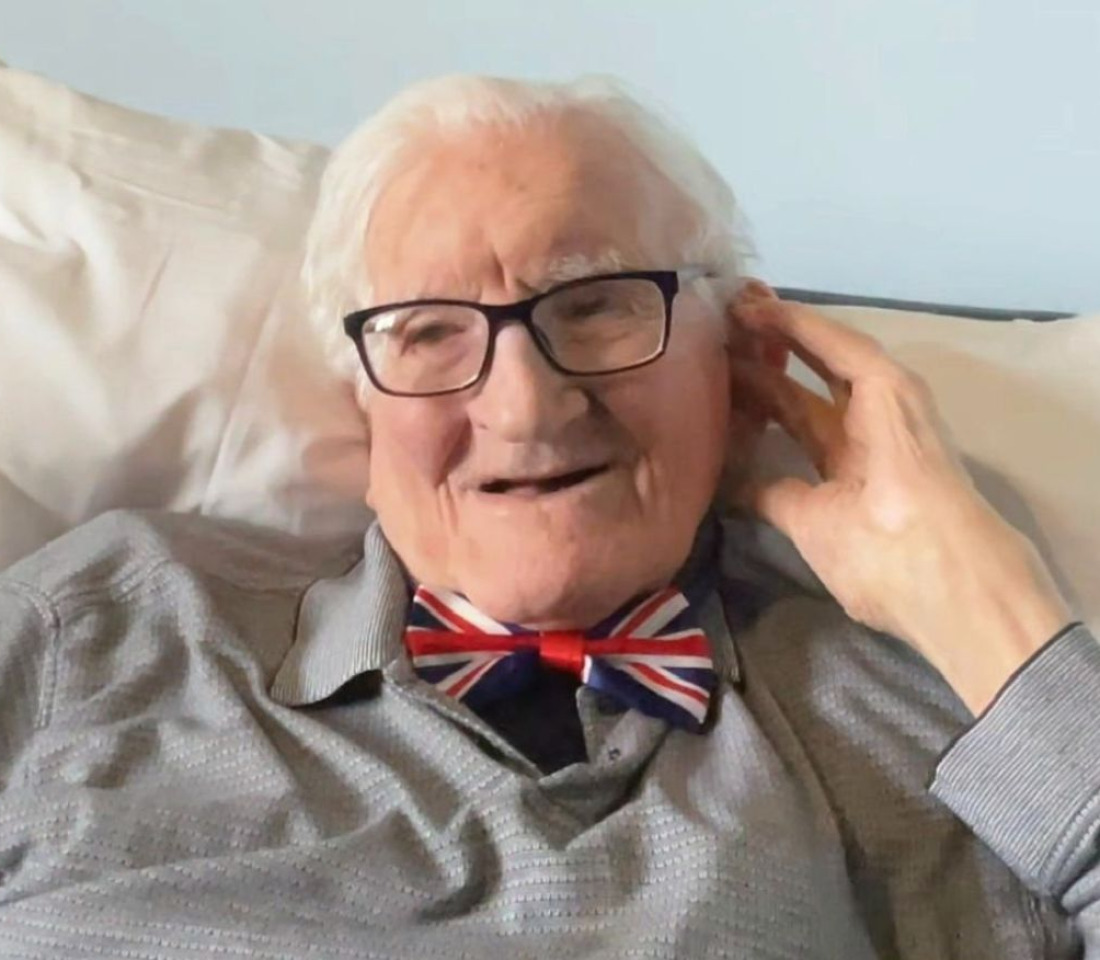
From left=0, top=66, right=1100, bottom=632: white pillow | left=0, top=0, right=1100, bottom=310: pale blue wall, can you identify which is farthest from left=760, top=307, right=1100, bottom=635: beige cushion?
left=0, top=0, right=1100, bottom=310: pale blue wall

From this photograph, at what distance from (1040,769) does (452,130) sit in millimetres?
657

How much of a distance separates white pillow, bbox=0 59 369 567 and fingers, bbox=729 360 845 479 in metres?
0.35

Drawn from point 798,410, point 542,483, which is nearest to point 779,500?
point 798,410

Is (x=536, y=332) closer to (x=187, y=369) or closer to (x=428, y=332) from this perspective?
(x=428, y=332)

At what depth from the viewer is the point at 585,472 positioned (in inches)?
49.0

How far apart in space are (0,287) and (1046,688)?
922 mm

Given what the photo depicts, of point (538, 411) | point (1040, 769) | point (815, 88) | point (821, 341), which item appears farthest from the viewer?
point (815, 88)

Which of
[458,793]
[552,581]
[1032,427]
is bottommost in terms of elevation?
[458,793]

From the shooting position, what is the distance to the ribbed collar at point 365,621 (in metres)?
1.23

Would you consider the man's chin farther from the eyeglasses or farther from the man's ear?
the man's ear

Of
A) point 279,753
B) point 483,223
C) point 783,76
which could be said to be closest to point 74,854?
point 279,753

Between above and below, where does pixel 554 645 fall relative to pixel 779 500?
below

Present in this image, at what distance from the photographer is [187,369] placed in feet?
4.55

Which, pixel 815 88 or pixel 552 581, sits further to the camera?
pixel 815 88
